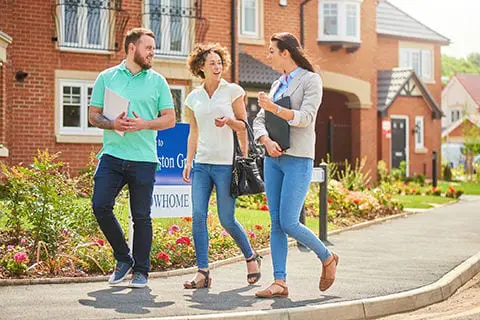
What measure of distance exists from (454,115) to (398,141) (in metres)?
38.3

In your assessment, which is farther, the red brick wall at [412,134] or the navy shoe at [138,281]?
the red brick wall at [412,134]

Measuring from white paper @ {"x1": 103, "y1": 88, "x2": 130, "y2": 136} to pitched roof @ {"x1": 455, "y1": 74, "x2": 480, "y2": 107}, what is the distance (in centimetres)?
6498

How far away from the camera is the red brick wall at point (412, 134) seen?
36000 millimetres

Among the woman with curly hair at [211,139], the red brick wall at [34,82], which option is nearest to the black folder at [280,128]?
the woman with curly hair at [211,139]

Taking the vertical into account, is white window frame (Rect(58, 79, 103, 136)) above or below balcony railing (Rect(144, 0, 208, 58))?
below

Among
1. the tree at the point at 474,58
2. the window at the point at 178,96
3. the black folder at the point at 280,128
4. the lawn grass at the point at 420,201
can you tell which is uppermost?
the tree at the point at 474,58

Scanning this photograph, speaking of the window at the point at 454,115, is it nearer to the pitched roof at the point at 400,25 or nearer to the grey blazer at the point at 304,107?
the pitched roof at the point at 400,25

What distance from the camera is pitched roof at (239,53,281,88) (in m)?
26.0

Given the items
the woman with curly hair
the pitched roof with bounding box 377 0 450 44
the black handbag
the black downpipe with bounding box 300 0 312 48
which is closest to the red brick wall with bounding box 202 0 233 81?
the black downpipe with bounding box 300 0 312 48

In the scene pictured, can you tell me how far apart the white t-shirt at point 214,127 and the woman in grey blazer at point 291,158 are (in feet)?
1.67

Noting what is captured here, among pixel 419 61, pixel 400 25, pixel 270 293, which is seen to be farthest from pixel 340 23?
pixel 270 293

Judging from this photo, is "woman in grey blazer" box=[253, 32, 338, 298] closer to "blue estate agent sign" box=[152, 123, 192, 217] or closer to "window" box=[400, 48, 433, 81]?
"blue estate agent sign" box=[152, 123, 192, 217]

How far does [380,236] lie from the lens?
14.8 meters

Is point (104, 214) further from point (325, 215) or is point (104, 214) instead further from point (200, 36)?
point (200, 36)
